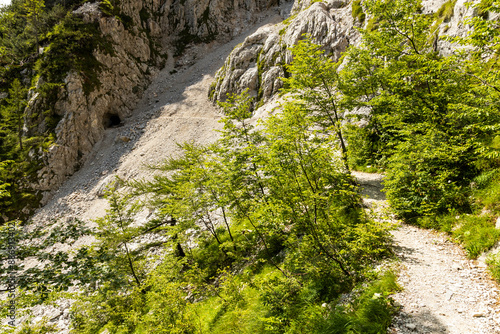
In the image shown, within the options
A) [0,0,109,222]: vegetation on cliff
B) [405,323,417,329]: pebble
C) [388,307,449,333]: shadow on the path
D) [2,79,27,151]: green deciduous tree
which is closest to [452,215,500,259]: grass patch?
[388,307,449,333]: shadow on the path

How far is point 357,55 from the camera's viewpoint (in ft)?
49.2

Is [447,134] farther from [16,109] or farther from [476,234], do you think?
[16,109]

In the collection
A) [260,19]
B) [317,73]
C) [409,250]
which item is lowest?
[409,250]

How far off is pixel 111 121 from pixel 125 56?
15.3m

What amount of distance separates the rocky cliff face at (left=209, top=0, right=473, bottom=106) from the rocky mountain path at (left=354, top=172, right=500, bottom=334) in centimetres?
2220

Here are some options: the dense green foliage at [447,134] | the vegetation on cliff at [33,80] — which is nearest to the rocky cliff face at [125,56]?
the vegetation on cliff at [33,80]

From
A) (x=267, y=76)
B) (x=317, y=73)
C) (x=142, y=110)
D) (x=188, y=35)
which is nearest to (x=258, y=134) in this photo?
(x=317, y=73)

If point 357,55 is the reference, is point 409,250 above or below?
below

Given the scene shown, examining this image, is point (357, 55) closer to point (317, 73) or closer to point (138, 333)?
point (317, 73)

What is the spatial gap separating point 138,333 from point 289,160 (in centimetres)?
993

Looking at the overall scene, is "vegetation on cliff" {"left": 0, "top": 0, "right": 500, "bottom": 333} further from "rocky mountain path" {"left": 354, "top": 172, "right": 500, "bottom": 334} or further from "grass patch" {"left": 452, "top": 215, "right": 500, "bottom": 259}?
"rocky mountain path" {"left": 354, "top": 172, "right": 500, "bottom": 334}

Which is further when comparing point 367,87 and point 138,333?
point 367,87

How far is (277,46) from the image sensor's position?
3516 centimetres

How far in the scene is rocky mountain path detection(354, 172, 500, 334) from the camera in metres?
4.38
